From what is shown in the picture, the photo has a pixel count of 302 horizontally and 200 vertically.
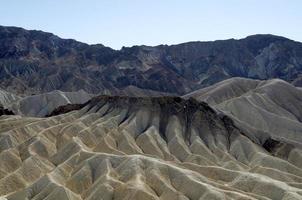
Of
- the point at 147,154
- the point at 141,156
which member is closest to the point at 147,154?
the point at 147,154

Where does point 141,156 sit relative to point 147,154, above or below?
above

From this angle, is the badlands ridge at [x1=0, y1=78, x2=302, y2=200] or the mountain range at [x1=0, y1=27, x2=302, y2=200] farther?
the badlands ridge at [x1=0, y1=78, x2=302, y2=200]

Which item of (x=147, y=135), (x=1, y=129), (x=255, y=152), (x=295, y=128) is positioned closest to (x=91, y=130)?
(x=147, y=135)

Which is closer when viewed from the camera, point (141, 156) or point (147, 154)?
point (141, 156)

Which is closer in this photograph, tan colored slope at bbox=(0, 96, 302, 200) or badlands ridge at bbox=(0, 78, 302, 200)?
tan colored slope at bbox=(0, 96, 302, 200)

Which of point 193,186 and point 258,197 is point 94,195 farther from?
point 258,197

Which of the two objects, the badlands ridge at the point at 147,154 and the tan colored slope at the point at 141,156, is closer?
the tan colored slope at the point at 141,156

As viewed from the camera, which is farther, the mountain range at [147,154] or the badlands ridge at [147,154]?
the badlands ridge at [147,154]

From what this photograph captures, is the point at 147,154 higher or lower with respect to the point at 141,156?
lower

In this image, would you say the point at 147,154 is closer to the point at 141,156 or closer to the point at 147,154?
the point at 147,154
